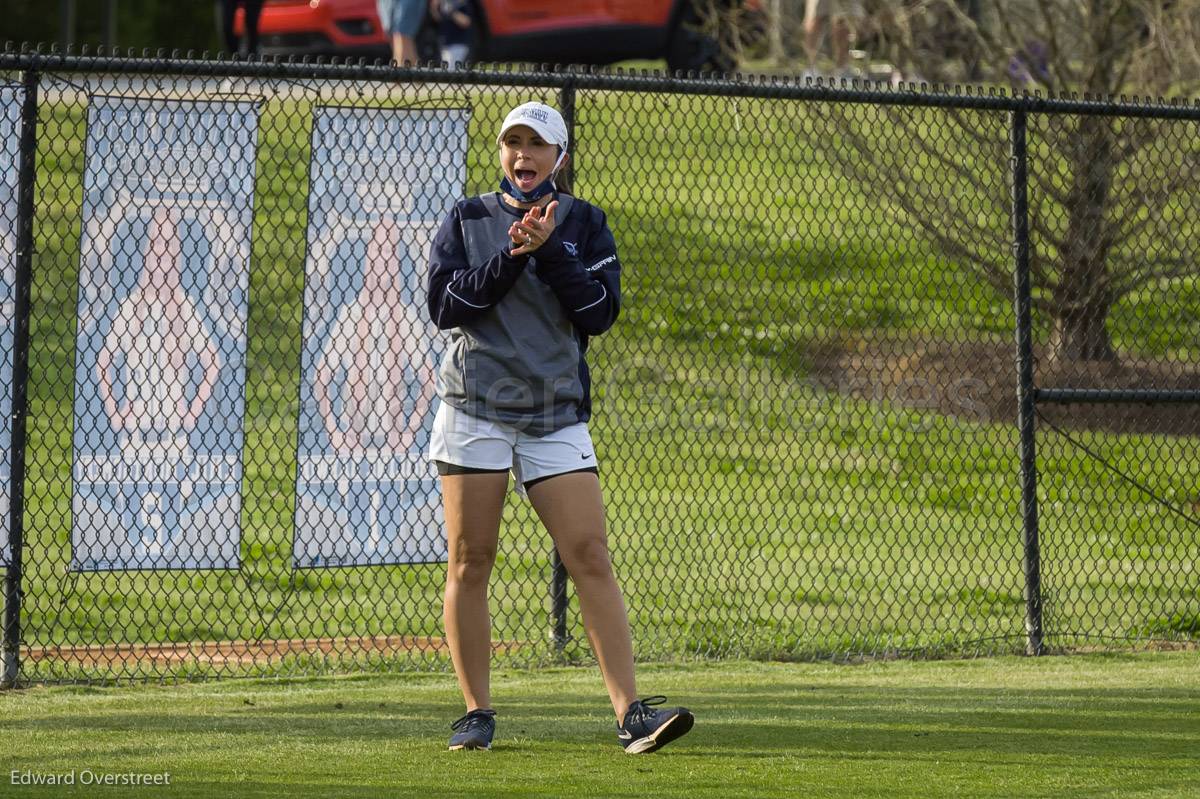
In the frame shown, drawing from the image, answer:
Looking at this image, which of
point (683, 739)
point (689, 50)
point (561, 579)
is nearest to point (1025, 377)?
point (561, 579)

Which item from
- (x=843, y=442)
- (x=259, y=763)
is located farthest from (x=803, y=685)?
(x=843, y=442)

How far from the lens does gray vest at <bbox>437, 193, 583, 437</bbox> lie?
4.59 m

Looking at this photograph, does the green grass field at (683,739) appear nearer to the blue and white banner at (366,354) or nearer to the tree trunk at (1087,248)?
the blue and white banner at (366,354)

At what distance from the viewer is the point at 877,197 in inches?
390

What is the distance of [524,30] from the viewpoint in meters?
16.3

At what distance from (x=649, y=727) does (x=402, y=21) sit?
11.7 meters

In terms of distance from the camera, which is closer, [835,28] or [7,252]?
[7,252]

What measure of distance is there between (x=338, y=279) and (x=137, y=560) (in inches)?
50.8

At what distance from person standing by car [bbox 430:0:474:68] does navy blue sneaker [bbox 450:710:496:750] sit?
39.2ft

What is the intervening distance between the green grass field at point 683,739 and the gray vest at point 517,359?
0.99m

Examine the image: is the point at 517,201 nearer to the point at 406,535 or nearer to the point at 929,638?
the point at 406,535

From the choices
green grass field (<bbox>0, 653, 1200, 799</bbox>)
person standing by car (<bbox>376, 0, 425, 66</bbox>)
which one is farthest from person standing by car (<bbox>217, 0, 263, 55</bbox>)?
green grass field (<bbox>0, 653, 1200, 799</bbox>)

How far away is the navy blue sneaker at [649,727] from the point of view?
4.52 meters

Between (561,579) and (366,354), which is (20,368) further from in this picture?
(561,579)
